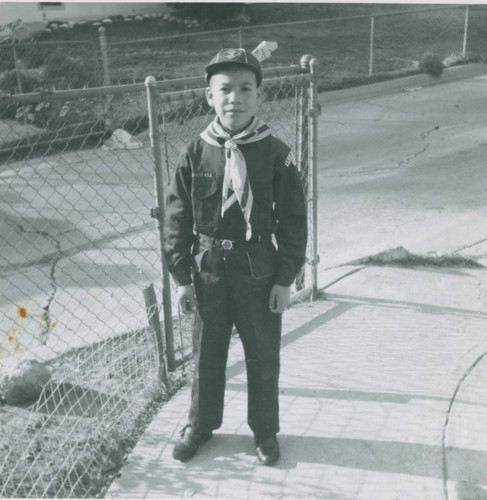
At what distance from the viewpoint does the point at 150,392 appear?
154 inches

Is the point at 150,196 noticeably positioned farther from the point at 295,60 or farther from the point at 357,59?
the point at 357,59

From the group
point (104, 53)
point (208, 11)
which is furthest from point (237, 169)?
point (208, 11)

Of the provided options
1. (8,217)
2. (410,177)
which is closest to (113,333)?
(8,217)

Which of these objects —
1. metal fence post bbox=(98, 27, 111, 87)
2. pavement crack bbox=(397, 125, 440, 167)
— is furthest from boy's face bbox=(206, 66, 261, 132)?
metal fence post bbox=(98, 27, 111, 87)

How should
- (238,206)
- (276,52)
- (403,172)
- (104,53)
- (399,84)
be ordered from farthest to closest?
1. (276,52)
2. (399,84)
3. (104,53)
4. (403,172)
5. (238,206)

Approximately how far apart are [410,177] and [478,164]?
1.02 m

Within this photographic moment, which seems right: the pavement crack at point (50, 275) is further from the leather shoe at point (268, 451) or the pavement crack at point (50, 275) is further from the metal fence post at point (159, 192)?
the leather shoe at point (268, 451)

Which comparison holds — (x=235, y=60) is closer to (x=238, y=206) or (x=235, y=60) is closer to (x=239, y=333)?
(x=238, y=206)

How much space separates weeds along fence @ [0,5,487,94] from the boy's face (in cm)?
825

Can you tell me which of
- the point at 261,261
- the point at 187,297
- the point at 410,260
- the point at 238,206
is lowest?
the point at 410,260

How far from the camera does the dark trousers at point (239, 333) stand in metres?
3.16

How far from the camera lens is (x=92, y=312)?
521 centimetres

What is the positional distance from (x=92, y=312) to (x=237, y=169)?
2.52 metres

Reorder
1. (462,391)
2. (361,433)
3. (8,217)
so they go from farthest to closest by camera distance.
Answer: (8,217)
(462,391)
(361,433)
